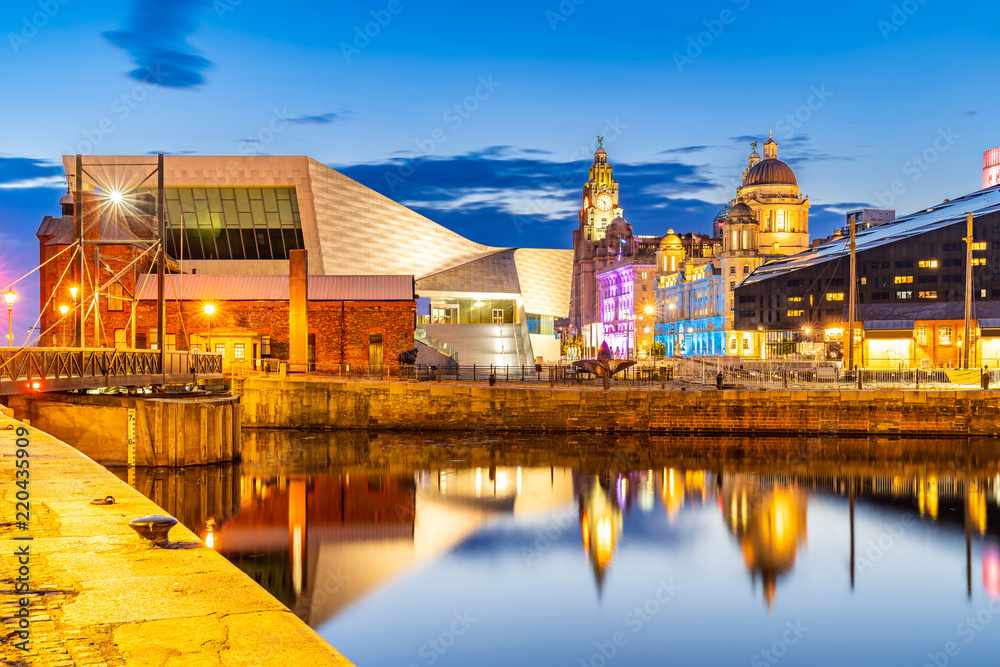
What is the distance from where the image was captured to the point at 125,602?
928 centimetres

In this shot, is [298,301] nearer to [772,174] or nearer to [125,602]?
[125,602]

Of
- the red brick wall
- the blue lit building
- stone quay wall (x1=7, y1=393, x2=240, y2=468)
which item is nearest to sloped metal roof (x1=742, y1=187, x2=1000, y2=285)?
the blue lit building

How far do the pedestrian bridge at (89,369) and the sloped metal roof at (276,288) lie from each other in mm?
18404

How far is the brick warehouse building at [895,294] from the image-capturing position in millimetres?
83562

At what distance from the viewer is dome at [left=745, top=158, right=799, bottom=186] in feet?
510

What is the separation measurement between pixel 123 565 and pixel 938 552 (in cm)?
2142

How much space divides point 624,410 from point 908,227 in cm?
6838

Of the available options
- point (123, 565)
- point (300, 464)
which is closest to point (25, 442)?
point (123, 565)

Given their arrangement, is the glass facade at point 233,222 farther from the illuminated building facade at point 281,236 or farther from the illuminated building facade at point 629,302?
Answer: the illuminated building facade at point 629,302

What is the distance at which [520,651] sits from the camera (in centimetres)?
1683

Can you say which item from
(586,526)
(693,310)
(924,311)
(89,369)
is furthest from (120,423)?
(693,310)

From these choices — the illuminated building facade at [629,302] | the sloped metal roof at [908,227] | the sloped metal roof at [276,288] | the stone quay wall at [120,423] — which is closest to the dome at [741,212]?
the illuminated building facade at [629,302]

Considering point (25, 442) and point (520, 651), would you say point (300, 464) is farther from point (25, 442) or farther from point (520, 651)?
point (520, 651)

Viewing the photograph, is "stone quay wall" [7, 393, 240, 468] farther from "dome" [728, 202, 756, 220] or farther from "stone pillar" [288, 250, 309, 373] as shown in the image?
"dome" [728, 202, 756, 220]
